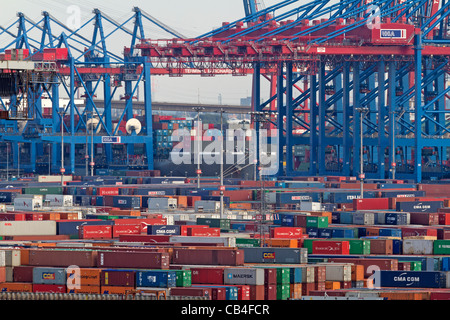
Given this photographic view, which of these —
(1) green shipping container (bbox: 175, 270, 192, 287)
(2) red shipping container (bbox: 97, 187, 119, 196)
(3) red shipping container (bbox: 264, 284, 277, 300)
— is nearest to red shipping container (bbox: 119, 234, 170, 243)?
(3) red shipping container (bbox: 264, 284, 277, 300)

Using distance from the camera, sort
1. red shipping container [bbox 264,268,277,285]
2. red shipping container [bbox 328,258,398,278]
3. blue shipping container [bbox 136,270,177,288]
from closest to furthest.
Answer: blue shipping container [bbox 136,270,177,288] < red shipping container [bbox 264,268,277,285] < red shipping container [bbox 328,258,398,278]

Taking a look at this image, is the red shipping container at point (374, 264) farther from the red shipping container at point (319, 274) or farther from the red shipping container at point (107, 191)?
the red shipping container at point (107, 191)

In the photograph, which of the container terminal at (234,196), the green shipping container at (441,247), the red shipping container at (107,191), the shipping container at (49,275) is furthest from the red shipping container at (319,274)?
the red shipping container at (107,191)

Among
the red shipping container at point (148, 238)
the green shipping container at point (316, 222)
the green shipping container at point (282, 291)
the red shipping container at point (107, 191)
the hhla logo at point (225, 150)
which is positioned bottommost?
the green shipping container at point (282, 291)

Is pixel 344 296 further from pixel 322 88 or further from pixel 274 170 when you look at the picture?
pixel 274 170

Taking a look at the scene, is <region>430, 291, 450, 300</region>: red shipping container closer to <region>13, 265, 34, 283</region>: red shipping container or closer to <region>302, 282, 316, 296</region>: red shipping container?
<region>302, 282, 316, 296</region>: red shipping container
